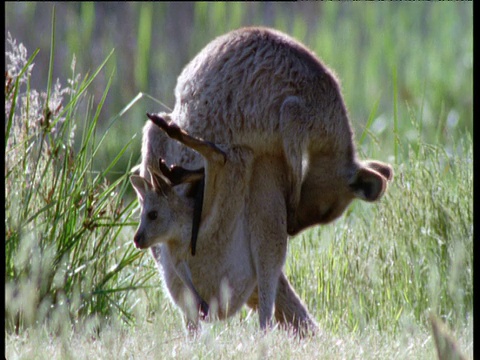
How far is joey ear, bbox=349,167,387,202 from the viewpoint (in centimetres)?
517

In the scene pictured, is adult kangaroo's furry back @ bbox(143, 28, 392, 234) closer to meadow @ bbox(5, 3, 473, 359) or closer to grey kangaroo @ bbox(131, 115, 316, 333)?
grey kangaroo @ bbox(131, 115, 316, 333)

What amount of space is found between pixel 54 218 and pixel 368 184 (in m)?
1.49

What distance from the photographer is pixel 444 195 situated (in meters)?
5.98

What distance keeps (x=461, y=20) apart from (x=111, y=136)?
181 inches

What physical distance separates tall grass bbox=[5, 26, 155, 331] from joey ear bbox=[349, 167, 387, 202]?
111 centimetres

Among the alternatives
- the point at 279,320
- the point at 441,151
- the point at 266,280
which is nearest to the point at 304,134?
the point at 266,280

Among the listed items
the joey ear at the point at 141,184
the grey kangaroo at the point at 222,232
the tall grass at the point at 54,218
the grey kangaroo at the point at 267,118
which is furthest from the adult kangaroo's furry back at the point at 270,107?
the tall grass at the point at 54,218

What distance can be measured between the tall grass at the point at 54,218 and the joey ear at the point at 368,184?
1.11m

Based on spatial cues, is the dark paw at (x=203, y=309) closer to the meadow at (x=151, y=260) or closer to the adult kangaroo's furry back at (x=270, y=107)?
the meadow at (x=151, y=260)

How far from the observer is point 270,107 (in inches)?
192

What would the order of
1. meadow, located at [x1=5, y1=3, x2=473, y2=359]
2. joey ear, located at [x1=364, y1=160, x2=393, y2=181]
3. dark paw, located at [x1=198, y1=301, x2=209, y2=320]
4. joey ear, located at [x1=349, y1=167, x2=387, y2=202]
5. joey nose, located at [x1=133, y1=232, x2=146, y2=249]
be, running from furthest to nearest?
joey ear, located at [x1=364, y1=160, x2=393, y2=181]
joey ear, located at [x1=349, y1=167, x2=387, y2=202]
dark paw, located at [x1=198, y1=301, x2=209, y2=320]
joey nose, located at [x1=133, y1=232, x2=146, y2=249]
meadow, located at [x1=5, y1=3, x2=473, y2=359]

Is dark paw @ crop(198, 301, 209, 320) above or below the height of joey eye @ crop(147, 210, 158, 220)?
below

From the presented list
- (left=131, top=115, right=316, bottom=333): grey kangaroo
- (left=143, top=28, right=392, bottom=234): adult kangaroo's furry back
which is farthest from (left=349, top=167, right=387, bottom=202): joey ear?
(left=131, top=115, right=316, bottom=333): grey kangaroo

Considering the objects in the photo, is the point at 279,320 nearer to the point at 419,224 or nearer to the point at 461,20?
the point at 419,224
